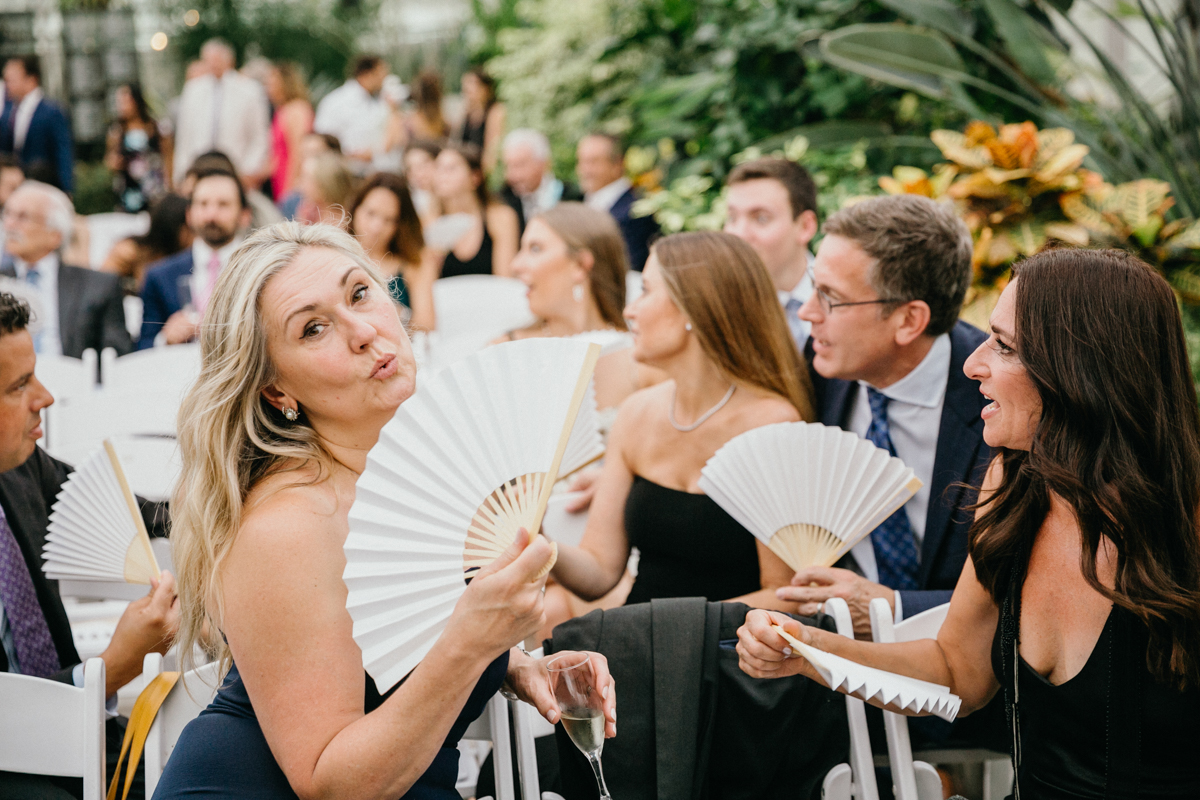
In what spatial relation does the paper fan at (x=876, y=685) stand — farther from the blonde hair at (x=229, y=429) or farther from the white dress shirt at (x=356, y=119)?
the white dress shirt at (x=356, y=119)

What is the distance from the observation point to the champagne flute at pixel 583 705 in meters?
1.72

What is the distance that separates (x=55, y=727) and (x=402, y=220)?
4429mm

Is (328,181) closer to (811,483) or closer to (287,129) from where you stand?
(287,129)

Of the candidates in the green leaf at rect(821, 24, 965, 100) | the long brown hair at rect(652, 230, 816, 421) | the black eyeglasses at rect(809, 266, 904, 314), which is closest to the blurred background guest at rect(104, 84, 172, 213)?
the green leaf at rect(821, 24, 965, 100)

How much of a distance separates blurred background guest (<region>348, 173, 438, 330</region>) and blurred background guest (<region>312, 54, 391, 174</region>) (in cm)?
497

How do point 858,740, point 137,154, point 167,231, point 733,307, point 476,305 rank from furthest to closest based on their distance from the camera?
point 137,154 → point 167,231 → point 476,305 → point 733,307 → point 858,740

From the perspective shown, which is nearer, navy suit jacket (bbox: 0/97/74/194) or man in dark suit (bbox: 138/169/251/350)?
man in dark suit (bbox: 138/169/251/350)

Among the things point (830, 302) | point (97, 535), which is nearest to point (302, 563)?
point (97, 535)

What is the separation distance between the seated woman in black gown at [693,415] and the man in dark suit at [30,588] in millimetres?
1065

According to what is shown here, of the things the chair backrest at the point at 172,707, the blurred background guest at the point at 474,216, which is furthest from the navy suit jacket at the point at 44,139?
the chair backrest at the point at 172,707

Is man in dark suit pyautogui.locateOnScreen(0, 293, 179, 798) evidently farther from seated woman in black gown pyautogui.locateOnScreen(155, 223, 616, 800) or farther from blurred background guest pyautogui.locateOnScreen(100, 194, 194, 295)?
blurred background guest pyautogui.locateOnScreen(100, 194, 194, 295)

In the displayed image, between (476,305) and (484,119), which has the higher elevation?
(484,119)

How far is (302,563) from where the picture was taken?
5.12 ft

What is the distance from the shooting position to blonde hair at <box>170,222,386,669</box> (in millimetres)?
1701
